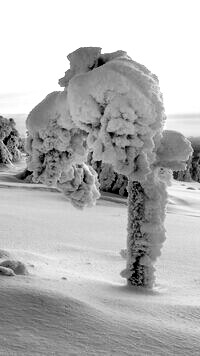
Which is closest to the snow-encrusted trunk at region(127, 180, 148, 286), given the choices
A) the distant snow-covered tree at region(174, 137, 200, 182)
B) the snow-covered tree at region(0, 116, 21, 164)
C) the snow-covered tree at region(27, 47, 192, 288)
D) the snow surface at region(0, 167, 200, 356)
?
the snow-covered tree at region(27, 47, 192, 288)

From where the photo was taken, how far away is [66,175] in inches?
163

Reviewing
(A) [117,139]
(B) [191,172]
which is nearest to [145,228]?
(A) [117,139]

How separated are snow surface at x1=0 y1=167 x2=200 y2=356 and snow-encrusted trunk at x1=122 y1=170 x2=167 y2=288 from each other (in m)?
0.16

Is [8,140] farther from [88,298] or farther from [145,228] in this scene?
[88,298]

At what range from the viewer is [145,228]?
3.60 meters

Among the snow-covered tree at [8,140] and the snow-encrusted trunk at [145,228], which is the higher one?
the snow-covered tree at [8,140]

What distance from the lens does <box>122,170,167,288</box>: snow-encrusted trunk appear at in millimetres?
3613

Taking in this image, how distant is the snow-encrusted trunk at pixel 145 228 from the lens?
361 centimetres

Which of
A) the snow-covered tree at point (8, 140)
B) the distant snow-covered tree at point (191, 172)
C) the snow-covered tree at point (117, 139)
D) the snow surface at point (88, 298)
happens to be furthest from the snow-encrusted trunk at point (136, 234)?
the distant snow-covered tree at point (191, 172)

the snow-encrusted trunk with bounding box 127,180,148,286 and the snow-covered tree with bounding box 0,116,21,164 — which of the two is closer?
the snow-encrusted trunk with bounding box 127,180,148,286

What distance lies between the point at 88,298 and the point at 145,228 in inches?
40.1

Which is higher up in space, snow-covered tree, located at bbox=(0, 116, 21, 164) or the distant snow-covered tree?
snow-covered tree, located at bbox=(0, 116, 21, 164)

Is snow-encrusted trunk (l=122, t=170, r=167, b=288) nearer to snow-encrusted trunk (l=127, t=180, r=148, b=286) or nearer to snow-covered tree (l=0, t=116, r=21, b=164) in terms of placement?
snow-encrusted trunk (l=127, t=180, r=148, b=286)

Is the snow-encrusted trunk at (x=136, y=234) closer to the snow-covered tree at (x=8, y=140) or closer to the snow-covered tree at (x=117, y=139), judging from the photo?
the snow-covered tree at (x=117, y=139)
